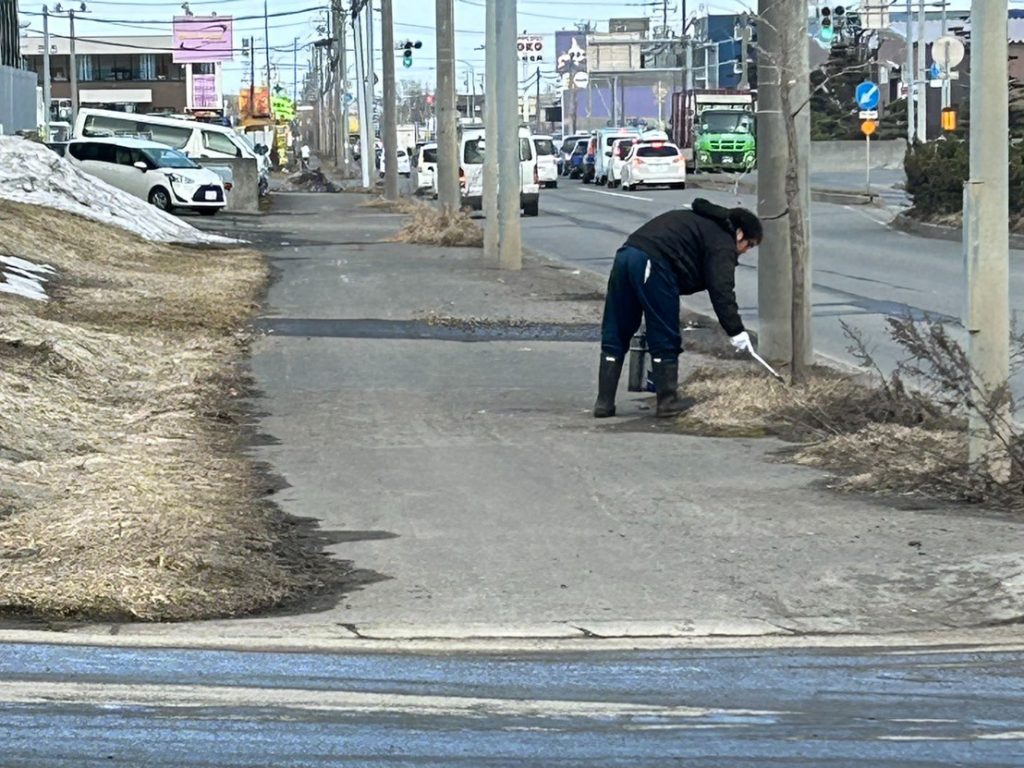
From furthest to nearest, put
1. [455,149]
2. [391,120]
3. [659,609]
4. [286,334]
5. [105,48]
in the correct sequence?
[105,48] → [391,120] → [455,149] → [286,334] → [659,609]

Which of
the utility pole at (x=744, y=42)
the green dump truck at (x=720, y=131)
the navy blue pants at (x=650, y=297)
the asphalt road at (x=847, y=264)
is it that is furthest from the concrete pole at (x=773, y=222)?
the green dump truck at (x=720, y=131)

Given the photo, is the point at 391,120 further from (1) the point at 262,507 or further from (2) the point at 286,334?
(1) the point at 262,507

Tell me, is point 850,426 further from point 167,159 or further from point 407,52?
point 407,52

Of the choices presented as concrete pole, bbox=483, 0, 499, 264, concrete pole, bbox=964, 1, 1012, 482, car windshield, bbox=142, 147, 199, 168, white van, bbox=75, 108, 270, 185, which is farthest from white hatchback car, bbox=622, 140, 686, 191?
concrete pole, bbox=964, 1, 1012, 482

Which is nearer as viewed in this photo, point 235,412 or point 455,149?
point 235,412

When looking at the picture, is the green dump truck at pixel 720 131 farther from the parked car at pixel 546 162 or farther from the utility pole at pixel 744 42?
the parked car at pixel 546 162

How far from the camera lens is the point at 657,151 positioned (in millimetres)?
58281

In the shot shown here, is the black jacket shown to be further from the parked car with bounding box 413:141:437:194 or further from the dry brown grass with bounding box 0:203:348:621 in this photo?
the parked car with bounding box 413:141:437:194

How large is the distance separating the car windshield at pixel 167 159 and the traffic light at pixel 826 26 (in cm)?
2064

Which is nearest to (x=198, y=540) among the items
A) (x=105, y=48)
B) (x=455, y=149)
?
(x=455, y=149)

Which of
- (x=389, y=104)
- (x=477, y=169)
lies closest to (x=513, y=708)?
(x=477, y=169)

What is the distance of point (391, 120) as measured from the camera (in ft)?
167

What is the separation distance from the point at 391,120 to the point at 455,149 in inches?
584

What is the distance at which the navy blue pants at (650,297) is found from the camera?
37.7 feet
